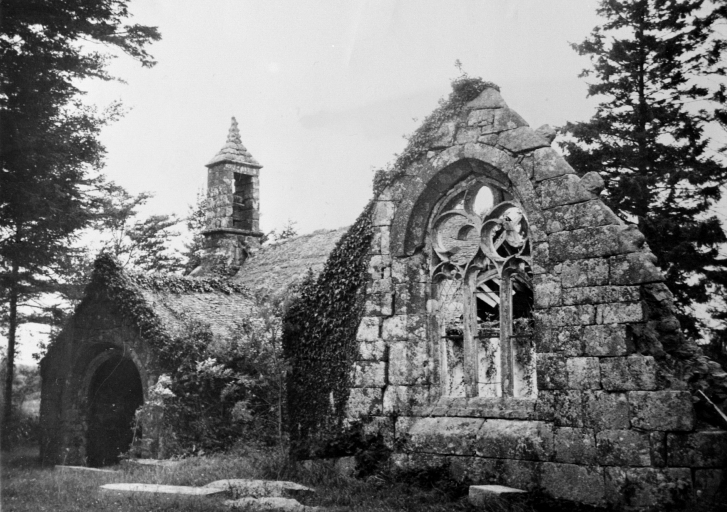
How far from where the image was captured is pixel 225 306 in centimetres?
1825

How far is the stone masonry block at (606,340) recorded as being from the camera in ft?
25.2

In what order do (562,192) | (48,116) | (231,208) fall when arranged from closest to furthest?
1. (562,192)
2. (48,116)
3. (231,208)

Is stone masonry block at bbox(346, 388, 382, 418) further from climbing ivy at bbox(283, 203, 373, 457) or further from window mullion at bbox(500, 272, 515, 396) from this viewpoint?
window mullion at bbox(500, 272, 515, 396)

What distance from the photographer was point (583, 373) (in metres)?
7.92

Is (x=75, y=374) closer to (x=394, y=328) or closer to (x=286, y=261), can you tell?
(x=286, y=261)

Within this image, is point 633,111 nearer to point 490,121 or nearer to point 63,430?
point 490,121

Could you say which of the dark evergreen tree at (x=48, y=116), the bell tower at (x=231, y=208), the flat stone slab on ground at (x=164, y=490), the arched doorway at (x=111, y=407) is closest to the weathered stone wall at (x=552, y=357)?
the flat stone slab on ground at (x=164, y=490)

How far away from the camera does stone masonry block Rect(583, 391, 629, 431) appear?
24.9 feet

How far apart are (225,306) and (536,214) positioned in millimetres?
11070

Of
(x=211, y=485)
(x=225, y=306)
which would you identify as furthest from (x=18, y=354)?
(x=211, y=485)

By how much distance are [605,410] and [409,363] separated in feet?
8.46

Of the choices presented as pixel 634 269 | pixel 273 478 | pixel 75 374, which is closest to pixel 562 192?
pixel 634 269

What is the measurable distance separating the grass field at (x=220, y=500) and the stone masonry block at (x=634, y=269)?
279cm

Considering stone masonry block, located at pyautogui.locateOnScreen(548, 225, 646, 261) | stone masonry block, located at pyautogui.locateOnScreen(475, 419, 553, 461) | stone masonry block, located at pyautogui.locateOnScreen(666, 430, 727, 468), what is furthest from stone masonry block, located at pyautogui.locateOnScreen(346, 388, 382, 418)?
stone masonry block, located at pyautogui.locateOnScreen(666, 430, 727, 468)
